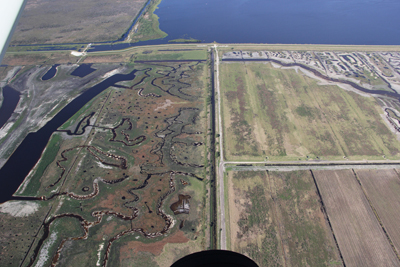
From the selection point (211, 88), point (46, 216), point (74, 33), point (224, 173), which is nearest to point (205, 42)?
point (211, 88)

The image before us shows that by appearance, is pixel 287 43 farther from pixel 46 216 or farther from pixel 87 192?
pixel 46 216

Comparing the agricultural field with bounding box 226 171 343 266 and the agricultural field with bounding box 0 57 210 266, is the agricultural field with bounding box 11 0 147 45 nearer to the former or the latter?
the agricultural field with bounding box 0 57 210 266

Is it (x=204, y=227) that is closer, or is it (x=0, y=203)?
(x=204, y=227)

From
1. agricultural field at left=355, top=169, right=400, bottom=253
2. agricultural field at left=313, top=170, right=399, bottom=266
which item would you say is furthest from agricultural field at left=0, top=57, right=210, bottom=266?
agricultural field at left=355, top=169, right=400, bottom=253

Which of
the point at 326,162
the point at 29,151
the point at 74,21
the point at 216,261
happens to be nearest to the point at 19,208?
the point at 29,151

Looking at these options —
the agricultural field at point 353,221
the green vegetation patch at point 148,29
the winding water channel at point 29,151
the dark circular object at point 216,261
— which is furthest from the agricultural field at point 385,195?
the green vegetation patch at point 148,29

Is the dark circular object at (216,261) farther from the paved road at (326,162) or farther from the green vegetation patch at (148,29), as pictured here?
the green vegetation patch at (148,29)
